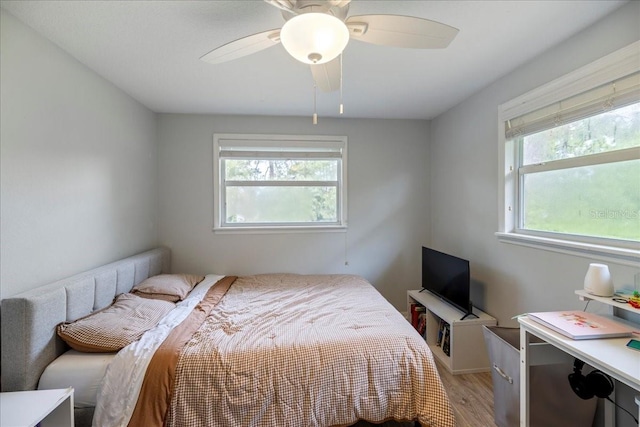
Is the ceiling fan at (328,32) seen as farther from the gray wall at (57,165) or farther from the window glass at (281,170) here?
the window glass at (281,170)

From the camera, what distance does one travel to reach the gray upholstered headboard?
55.7 inches

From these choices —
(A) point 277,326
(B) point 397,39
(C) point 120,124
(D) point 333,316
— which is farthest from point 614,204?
(C) point 120,124

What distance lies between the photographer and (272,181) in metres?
3.38

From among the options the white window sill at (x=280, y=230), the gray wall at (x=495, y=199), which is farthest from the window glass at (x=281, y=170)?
the gray wall at (x=495, y=199)

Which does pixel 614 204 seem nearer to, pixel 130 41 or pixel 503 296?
pixel 503 296

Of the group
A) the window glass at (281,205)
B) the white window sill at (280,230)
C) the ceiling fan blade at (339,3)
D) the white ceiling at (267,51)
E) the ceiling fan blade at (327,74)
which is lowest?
the white window sill at (280,230)

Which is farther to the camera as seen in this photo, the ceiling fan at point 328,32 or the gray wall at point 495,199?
the gray wall at point 495,199

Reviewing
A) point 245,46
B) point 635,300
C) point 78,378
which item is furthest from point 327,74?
point 78,378

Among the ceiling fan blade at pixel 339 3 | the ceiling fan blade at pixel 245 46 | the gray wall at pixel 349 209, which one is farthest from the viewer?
the gray wall at pixel 349 209

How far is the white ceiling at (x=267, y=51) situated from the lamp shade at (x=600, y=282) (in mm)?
1385

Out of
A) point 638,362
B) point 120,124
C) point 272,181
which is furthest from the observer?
point 272,181

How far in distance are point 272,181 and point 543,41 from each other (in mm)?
2647

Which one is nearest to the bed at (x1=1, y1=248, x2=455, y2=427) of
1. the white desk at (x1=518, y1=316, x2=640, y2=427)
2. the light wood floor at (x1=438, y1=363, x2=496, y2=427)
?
the white desk at (x1=518, y1=316, x2=640, y2=427)

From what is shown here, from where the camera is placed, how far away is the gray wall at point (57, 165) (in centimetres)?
154
